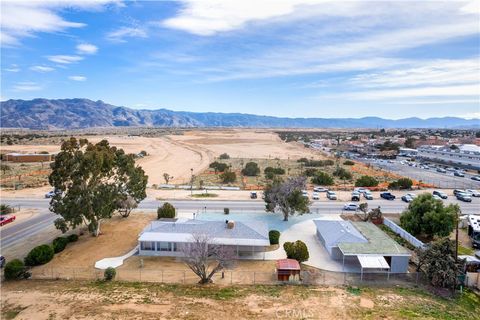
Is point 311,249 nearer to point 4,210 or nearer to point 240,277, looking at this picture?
point 240,277

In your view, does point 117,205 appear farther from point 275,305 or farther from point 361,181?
point 361,181

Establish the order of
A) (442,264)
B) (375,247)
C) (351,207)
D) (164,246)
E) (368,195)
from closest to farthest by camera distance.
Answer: (442,264) → (375,247) → (164,246) → (351,207) → (368,195)

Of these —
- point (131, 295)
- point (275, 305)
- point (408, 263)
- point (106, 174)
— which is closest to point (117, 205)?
point (106, 174)

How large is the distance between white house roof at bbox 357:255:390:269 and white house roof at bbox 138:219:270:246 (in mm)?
8591

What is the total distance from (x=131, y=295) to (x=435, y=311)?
2166 cm

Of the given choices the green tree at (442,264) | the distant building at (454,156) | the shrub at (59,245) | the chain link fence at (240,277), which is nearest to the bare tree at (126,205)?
the shrub at (59,245)

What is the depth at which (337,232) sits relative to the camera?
35938mm

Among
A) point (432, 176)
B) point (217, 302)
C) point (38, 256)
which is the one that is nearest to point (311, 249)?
point (217, 302)

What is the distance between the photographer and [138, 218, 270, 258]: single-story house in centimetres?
3403

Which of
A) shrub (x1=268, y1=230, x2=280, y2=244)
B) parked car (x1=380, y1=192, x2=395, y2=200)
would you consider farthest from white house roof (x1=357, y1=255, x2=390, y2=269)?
parked car (x1=380, y1=192, x2=395, y2=200)

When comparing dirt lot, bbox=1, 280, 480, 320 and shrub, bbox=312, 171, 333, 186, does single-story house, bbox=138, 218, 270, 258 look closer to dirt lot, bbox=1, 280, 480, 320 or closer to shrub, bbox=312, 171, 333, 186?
dirt lot, bbox=1, 280, 480, 320

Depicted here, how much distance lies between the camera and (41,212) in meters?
49.5

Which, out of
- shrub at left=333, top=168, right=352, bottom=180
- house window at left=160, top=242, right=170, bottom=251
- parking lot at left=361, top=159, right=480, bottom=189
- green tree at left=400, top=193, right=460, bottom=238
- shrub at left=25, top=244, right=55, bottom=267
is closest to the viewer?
shrub at left=25, top=244, right=55, bottom=267

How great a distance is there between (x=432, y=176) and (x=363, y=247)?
5977cm
